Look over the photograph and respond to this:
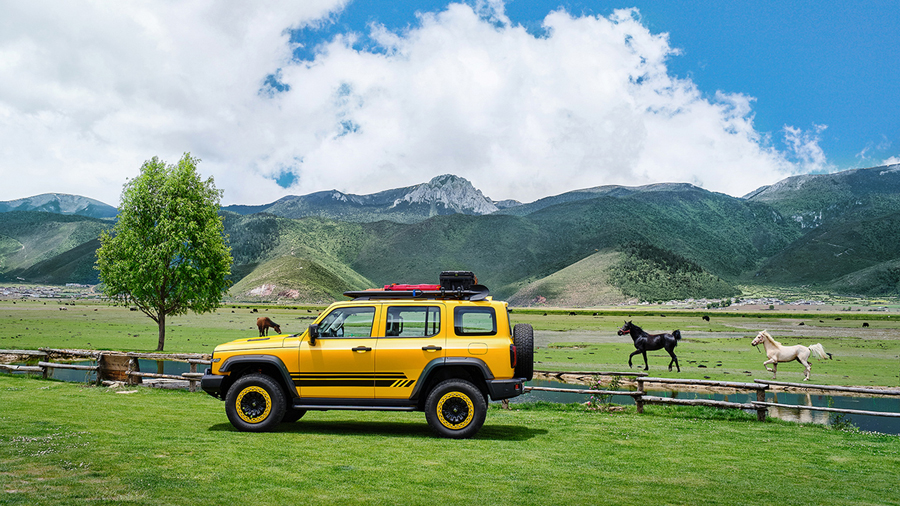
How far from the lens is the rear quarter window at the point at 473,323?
39.8 ft

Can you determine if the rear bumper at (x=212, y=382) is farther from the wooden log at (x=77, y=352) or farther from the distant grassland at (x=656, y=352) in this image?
the distant grassland at (x=656, y=352)

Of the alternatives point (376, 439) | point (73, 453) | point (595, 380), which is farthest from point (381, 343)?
point (595, 380)

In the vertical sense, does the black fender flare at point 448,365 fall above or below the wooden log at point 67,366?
above

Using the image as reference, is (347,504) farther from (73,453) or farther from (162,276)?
(162,276)

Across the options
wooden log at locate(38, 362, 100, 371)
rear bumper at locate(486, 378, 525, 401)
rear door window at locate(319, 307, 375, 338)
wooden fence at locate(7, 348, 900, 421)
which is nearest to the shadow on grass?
rear bumper at locate(486, 378, 525, 401)

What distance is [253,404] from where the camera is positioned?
12445mm

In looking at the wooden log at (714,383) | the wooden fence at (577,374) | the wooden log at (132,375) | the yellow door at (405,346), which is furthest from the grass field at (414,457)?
the wooden log at (132,375)

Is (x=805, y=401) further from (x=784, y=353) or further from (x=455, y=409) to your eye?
(x=455, y=409)

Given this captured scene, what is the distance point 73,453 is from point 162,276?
30545 mm

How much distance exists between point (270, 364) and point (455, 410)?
4.14 meters

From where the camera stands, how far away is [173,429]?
1201 centimetres

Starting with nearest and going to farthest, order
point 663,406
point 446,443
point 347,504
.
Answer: point 347,504, point 446,443, point 663,406

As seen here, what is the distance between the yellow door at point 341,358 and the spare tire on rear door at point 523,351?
309 centimetres

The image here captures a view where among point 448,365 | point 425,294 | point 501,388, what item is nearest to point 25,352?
point 425,294
